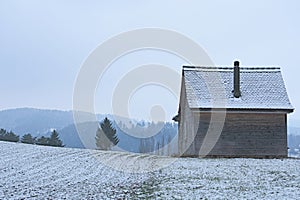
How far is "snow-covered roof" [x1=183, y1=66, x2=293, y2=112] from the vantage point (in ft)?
88.7

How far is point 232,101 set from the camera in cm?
2734

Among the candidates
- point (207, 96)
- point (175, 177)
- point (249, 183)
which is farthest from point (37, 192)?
point (207, 96)

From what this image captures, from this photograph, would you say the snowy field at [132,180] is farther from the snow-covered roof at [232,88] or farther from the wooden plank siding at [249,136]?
the snow-covered roof at [232,88]

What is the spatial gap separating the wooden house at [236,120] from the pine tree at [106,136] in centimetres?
3083

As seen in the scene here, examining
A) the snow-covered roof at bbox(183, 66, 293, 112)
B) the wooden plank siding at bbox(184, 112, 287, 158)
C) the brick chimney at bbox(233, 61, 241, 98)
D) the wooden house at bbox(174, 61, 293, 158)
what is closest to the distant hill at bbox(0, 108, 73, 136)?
the snow-covered roof at bbox(183, 66, 293, 112)

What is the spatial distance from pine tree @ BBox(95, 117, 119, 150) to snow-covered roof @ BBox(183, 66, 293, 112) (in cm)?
3006

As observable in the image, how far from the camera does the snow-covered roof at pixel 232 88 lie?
2705 cm

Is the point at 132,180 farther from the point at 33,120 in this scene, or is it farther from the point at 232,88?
the point at 33,120

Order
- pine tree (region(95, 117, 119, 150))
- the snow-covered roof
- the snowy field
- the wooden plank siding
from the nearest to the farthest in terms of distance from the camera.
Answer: the snowy field, the wooden plank siding, the snow-covered roof, pine tree (region(95, 117, 119, 150))

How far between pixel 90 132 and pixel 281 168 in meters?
42.3

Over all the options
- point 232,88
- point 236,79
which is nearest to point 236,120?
point 232,88

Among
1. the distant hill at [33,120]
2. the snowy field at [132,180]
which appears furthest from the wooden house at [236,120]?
the distant hill at [33,120]

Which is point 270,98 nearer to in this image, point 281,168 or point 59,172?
point 281,168

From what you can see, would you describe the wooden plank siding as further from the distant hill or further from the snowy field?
the distant hill
